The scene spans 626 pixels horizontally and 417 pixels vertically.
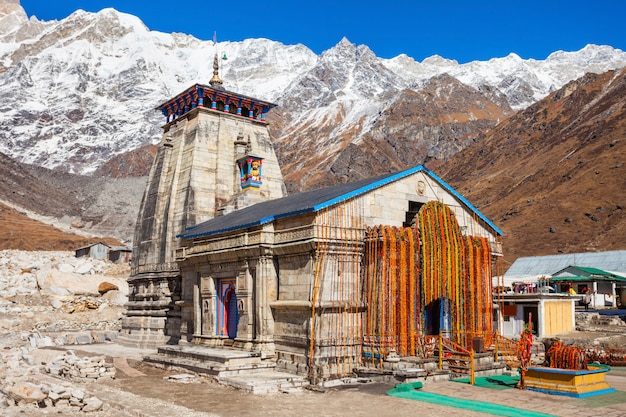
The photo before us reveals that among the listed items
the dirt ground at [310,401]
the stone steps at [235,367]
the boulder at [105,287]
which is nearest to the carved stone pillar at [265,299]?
the stone steps at [235,367]

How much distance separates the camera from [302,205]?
72.9 ft

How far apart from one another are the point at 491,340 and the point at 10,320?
98.8 feet

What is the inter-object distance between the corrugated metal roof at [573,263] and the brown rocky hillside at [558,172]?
15.6 m

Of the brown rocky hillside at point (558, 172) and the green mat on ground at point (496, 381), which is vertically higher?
the brown rocky hillside at point (558, 172)

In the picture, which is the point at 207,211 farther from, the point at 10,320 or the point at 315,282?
the point at 10,320

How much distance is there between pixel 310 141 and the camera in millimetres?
185625

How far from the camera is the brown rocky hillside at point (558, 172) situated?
75.3 m

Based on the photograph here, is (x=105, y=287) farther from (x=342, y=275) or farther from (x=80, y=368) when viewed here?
(x=342, y=275)

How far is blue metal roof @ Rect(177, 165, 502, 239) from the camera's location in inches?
843

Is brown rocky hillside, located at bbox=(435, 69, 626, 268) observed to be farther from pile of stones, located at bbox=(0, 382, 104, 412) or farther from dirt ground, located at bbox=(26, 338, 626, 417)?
pile of stones, located at bbox=(0, 382, 104, 412)

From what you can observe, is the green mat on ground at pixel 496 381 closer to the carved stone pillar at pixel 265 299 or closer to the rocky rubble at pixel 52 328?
the carved stone pillar at pixel 265 299

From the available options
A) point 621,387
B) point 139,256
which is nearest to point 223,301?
point 139,256

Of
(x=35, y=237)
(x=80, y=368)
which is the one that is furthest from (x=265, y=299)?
(x=35, y=237)

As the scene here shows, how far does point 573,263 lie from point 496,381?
38.1 m
